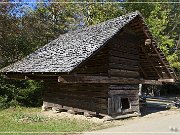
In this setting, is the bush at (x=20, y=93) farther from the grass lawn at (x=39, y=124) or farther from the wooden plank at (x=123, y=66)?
the wooden plank at (x=123, y=66)

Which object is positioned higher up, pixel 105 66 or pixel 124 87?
pixel 105 66

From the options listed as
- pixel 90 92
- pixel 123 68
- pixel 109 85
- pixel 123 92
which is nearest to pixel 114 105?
pixel 109 85

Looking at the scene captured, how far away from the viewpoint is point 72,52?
659 inches

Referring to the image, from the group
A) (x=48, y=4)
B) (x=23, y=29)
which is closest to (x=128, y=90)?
(x=23, y=29)

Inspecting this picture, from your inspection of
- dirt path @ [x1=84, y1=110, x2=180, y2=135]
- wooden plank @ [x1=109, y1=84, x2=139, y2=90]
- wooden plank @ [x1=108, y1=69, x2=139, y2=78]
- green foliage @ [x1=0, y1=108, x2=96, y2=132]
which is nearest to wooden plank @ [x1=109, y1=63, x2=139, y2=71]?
wooden plank @ [x1=108, y1=69, x2=139, y2=78]

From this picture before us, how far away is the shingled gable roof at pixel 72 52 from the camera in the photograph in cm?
1515

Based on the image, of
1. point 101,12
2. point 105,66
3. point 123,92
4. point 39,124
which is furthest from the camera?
point 101,12

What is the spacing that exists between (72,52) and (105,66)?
1.92 m

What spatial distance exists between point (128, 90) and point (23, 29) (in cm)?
1396

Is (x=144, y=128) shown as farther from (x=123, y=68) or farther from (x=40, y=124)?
(x=123, y=68)

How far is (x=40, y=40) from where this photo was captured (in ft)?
103

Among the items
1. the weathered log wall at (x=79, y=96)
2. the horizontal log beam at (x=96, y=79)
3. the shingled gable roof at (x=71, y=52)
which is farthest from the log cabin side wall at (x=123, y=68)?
the shingled gable roof at (x=71, y=52)

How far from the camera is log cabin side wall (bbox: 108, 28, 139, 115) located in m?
17.2

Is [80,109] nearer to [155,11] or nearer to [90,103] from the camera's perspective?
[90,103]
